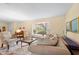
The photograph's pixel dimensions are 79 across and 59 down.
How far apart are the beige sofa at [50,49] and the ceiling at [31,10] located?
1.65 feet

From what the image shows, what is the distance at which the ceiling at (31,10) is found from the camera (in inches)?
74.9

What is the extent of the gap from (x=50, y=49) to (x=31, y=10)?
762 millimetres

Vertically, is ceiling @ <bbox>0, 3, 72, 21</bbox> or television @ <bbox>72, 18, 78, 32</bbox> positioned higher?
ceiling @ <bbox>0, 3, 72, 21</bbox>

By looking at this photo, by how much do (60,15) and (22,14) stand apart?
0.68 meters

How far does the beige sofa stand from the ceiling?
0.50 m

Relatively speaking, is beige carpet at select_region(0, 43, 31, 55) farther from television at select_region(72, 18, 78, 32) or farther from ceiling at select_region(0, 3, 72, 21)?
television at select_region(72, 18, 78, 32)

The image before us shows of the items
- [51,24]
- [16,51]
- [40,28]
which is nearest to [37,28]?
[40,28]

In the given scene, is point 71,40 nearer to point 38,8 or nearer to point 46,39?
point 46,39


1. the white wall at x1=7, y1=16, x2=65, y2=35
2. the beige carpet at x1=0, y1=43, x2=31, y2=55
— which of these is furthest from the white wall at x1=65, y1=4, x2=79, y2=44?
the beige carpet at x1=0, y1=43, x2=31, y2=55

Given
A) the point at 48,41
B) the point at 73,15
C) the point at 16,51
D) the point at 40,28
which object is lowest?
the point at 16,51

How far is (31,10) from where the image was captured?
1.93m

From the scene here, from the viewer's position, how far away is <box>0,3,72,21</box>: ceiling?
1.90 metres

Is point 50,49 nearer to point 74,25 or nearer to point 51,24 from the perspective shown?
point 51,24

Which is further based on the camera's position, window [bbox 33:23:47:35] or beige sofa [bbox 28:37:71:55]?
window [bbox 33:23:47:35]
